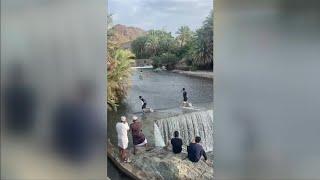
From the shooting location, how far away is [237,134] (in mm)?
1720

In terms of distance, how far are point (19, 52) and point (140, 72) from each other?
2.02 feet

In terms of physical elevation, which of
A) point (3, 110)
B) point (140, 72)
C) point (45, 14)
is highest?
point (45, 14)

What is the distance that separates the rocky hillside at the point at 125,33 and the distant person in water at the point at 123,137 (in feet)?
1.24

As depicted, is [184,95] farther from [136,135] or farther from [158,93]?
[136,135]

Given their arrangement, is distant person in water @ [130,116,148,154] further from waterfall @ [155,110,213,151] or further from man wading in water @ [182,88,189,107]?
man wading in water @ [182,88,189,107]

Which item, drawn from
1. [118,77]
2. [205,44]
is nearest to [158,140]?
[118,77]

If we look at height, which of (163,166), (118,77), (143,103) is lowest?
(163,166)

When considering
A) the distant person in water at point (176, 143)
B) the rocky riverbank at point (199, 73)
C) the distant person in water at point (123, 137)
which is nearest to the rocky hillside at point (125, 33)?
the rocky riverbank at point (199, 73)

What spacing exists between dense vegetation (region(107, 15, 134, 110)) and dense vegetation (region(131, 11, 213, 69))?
0.24 ft

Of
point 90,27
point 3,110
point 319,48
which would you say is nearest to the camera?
point 3,110

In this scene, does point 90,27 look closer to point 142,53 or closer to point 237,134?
point 142,53

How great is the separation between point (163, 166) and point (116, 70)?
0.55m

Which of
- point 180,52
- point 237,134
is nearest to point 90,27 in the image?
point 180,52

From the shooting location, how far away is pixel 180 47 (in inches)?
73.7
